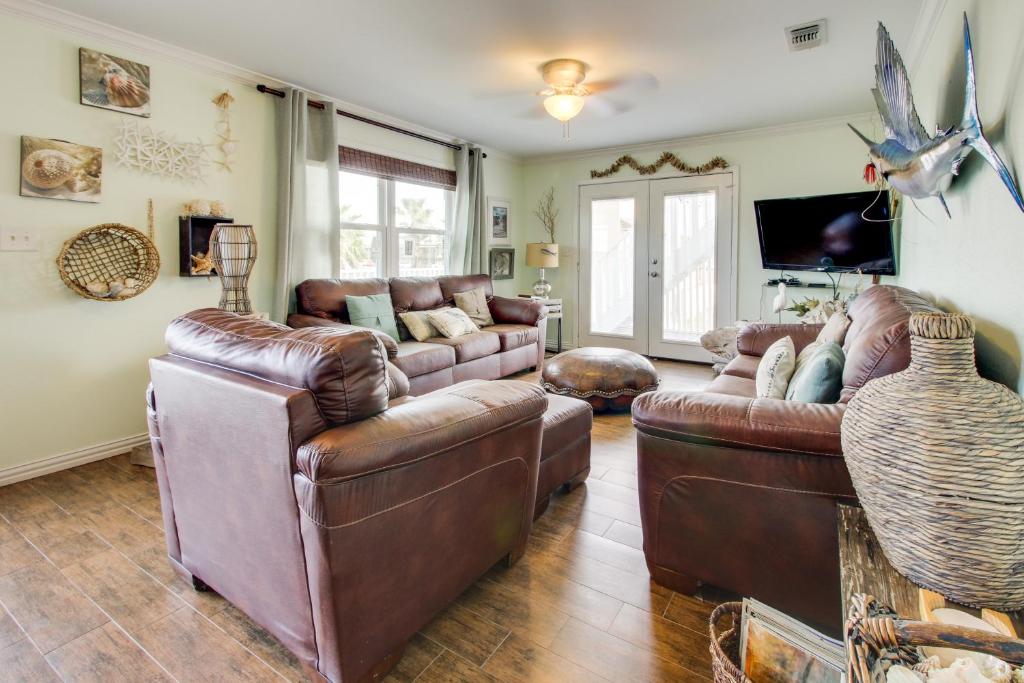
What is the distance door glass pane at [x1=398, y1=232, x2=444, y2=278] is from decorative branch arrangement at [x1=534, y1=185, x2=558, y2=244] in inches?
61.3

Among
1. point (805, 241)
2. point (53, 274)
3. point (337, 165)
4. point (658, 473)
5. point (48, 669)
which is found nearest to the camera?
point (48, 669)

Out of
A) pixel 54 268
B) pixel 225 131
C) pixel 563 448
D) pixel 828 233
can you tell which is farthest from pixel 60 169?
pixel 828 233

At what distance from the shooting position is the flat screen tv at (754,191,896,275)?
13.4 feet

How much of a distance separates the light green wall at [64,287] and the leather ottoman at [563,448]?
2575mm

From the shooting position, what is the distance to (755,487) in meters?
1.53

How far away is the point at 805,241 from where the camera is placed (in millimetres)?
4648

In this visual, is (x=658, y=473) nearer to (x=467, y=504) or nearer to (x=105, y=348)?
(x=467, y=504)

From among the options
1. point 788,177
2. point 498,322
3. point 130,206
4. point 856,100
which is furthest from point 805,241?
point 130,206

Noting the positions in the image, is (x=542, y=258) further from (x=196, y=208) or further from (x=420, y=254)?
(x=196, y=208)

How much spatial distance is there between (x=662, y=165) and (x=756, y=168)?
949 millimetres

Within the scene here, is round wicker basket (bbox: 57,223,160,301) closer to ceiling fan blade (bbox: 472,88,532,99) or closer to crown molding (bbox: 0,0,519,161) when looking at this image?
crown molding (bbox: 0,0,519,161)

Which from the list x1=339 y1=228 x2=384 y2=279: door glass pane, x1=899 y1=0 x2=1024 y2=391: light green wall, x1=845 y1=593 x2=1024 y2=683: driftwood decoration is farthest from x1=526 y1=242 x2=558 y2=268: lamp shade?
x1=845 y1=593 x2=1024 y2=683: driftwood decoration

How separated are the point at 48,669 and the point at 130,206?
101 inches

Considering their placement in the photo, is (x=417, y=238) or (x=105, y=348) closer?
(x=105, y=348)
